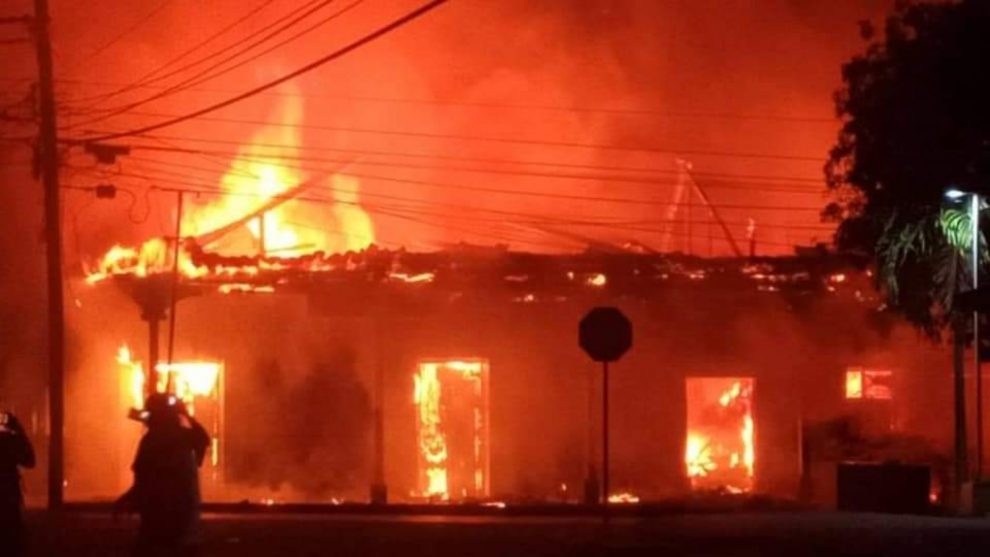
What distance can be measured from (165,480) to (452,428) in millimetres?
19594

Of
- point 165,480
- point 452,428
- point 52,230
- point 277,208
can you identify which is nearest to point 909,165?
point 452,428

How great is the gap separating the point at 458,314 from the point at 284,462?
4.67m

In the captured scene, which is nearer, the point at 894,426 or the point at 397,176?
the point at 894,426

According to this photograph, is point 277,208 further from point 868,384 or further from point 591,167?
point 868,384

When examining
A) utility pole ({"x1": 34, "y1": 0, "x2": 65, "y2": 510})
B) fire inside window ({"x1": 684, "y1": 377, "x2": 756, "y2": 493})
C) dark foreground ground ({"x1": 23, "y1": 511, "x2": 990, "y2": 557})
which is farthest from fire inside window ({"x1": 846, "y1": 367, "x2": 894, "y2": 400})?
utility pole ({"x1": 34, "y1": 0, "x2": 65, "y2": 510})

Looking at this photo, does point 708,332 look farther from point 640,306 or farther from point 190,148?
point 190,148

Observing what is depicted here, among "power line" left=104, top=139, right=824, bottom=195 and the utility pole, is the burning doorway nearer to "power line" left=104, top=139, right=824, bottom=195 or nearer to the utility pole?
the utility pole

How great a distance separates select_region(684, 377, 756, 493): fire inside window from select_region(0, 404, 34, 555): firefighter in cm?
2031

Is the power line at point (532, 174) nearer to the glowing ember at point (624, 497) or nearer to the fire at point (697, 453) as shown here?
the fire at point (697, 453)

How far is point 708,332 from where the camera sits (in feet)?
114

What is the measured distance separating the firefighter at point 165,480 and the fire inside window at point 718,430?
792 inches

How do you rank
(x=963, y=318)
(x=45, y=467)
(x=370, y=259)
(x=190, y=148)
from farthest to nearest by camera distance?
(x=190, y=148) < (x=45, y=467) < (x=370, y=259) < (x=963, y=318)

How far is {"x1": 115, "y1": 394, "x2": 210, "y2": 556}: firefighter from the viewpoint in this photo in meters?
15.6

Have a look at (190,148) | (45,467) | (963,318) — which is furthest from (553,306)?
(190,148)
